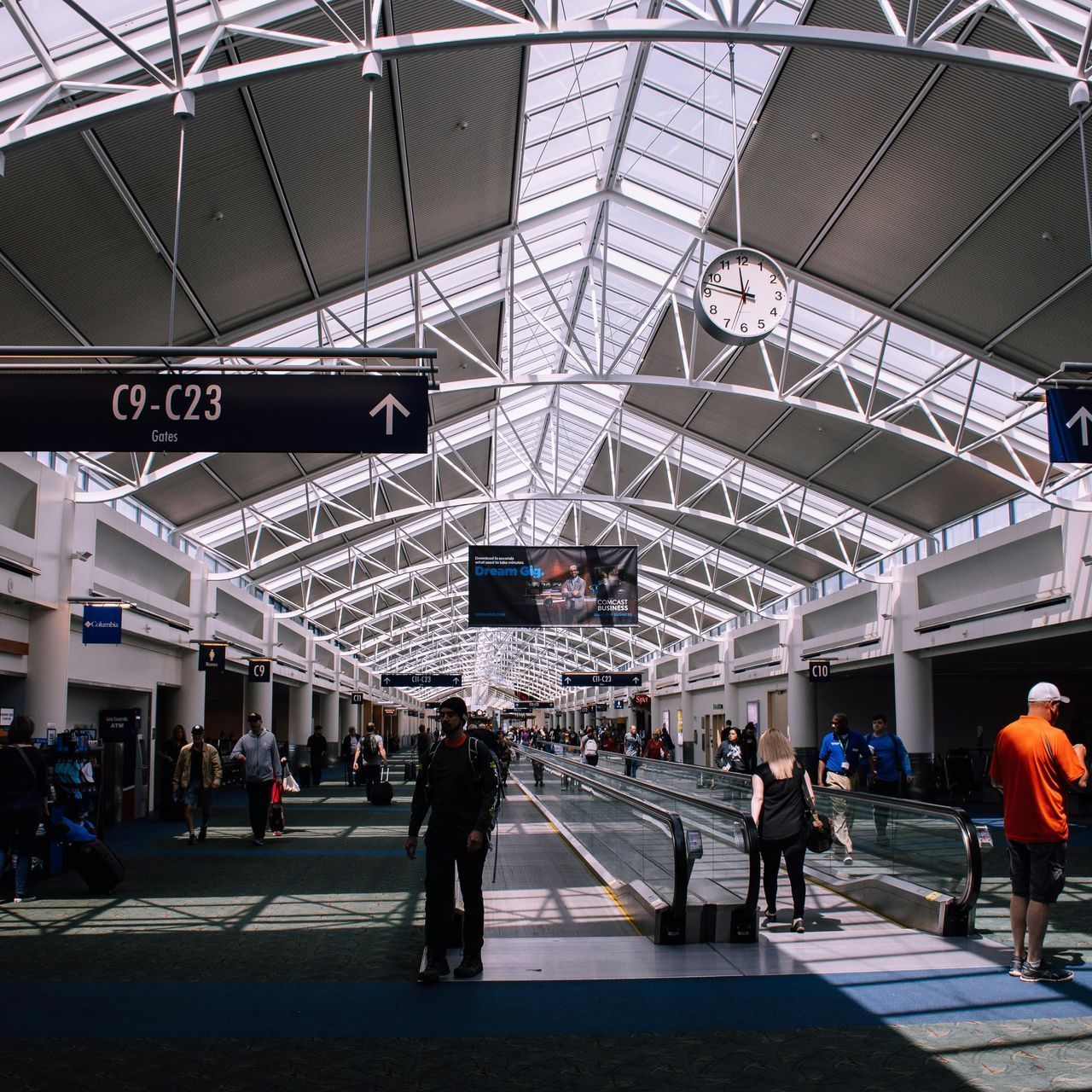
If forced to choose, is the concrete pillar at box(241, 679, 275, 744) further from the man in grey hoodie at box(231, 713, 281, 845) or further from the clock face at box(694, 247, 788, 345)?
the clock face at box(694, 247, 788, 345)

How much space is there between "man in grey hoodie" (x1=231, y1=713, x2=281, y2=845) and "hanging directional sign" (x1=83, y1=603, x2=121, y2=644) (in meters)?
3.21

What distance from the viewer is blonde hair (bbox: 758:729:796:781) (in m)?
8.38

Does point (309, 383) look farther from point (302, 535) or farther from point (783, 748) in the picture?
point (302, 535)

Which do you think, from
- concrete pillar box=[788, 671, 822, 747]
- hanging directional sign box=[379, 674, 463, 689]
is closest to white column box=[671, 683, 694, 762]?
hanging directional sign box=[379, 674, 463, 689]

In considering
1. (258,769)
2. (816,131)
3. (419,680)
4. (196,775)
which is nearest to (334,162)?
(816,131)

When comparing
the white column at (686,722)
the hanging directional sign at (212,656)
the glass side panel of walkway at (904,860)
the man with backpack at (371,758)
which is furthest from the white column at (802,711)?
the glass side panel of walkway at (904,860)

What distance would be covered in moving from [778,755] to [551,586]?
15.4m

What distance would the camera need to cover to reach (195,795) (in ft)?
49.3

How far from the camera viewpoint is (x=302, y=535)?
30.0 meters

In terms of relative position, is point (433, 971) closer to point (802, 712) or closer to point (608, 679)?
point (802, 712)

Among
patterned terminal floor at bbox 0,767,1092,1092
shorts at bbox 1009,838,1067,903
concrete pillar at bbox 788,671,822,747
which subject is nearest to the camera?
patterned terminal floor at bbox 0,767,1092,1092

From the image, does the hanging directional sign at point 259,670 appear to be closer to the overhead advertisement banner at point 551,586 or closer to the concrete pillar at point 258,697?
the concrete pillar at point 258,697

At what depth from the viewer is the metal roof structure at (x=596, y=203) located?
10.3 metres

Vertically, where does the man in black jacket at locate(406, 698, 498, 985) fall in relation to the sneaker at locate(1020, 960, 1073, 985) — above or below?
above
